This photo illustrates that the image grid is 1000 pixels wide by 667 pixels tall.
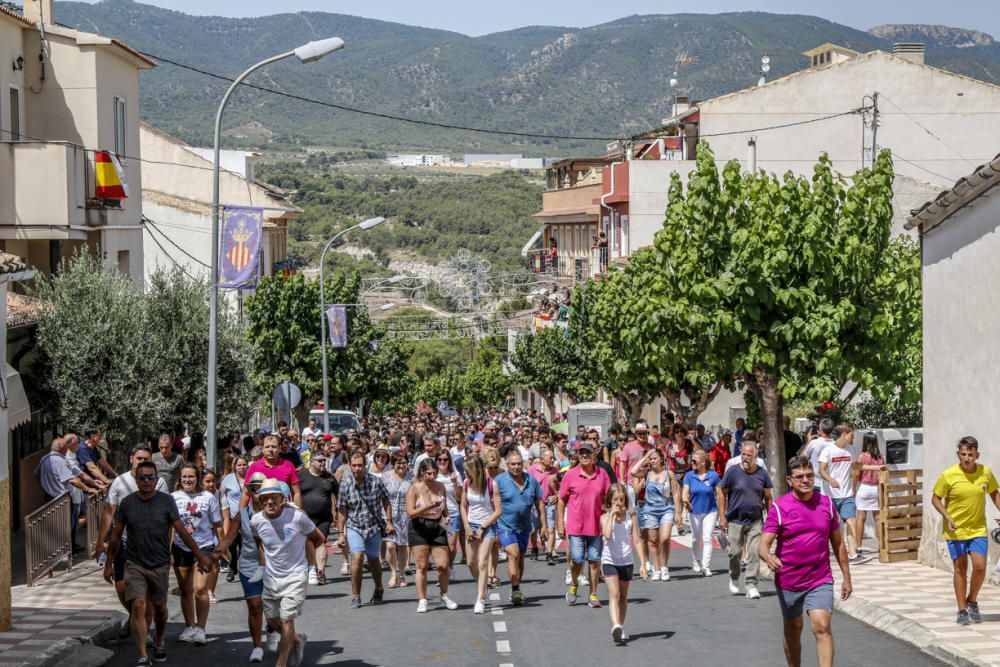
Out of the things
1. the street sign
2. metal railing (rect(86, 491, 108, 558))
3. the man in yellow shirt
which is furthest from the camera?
the street sign

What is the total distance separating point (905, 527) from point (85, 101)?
17483mm

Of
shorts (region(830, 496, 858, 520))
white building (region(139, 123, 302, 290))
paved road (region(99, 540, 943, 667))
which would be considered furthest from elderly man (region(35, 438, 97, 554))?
white building (region(139, 123, 302, 290))

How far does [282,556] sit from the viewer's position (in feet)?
39.2

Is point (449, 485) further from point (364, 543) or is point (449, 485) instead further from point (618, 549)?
point (618, 549)

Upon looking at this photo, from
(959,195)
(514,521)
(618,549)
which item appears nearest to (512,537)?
(514,521)

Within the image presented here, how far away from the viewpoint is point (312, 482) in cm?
1709

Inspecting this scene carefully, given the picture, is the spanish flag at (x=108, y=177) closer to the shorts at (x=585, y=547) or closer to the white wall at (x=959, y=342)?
the shorts at (x=585, y=547)

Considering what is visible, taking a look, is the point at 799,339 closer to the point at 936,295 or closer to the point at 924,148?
the point at 936,295

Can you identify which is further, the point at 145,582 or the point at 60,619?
the point at 60,619

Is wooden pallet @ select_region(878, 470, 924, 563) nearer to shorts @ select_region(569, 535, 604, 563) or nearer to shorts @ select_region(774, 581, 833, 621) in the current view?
shorts @ select_region(569, 535, 604, 563)

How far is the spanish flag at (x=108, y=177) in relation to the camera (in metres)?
25.5

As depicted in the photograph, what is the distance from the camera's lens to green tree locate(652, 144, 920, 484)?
22.8 metres

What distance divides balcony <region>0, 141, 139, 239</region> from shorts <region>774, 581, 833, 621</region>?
56.4ft

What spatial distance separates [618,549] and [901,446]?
8.41 meters
